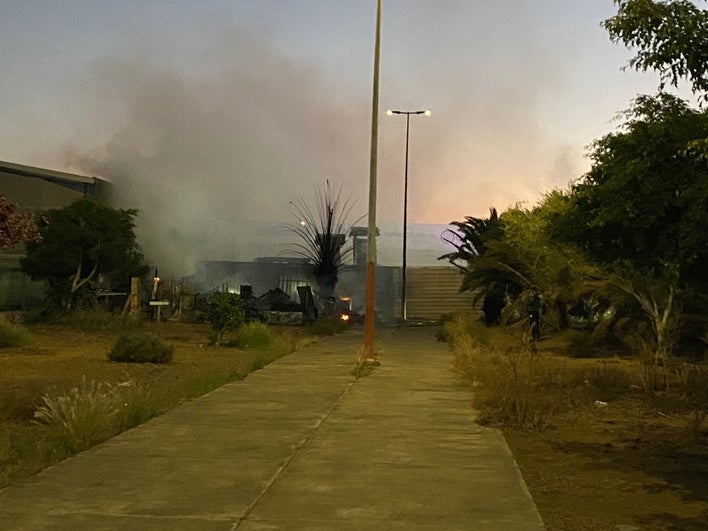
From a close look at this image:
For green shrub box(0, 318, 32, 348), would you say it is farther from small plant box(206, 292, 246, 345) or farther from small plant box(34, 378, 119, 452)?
small plant box(34, 378, 119, 452)

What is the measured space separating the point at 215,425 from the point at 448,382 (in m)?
6.91

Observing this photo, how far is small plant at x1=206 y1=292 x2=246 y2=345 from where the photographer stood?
2697 cm

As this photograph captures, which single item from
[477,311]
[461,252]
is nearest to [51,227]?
[461,252]

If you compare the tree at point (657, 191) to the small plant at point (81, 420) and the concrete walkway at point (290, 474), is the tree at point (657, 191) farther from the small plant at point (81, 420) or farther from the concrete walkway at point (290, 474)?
the small plant at point (81, 420)

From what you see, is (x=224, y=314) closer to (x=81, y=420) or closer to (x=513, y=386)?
(x=513, y=386)

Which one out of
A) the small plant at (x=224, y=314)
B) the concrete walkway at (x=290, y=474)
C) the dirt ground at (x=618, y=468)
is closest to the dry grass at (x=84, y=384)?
the concrete walkway at (x=290, y=474)

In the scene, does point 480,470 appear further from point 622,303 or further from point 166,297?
point 166,297

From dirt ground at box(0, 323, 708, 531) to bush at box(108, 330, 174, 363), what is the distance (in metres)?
0.67

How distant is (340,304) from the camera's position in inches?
2106

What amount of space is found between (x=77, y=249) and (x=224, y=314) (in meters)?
10.6

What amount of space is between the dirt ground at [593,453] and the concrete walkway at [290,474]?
39 centimetres

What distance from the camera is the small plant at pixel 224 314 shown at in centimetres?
2697

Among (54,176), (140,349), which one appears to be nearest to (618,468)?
(140,349)

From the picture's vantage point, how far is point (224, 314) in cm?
2689
